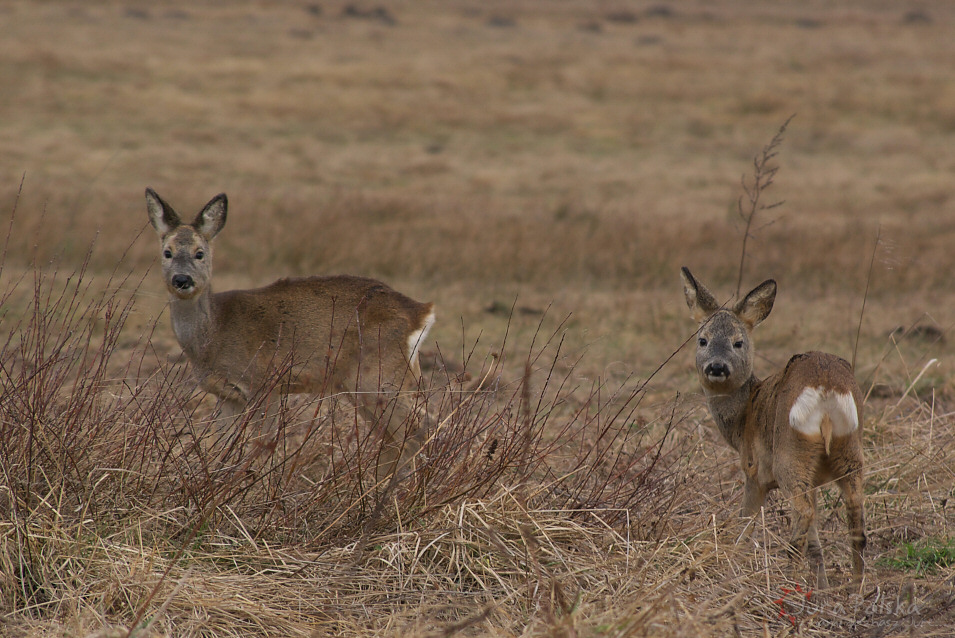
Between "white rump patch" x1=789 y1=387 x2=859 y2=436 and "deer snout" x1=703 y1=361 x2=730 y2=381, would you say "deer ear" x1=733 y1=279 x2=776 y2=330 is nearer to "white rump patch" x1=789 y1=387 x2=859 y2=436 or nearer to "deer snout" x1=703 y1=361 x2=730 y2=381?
"deer snout" x1=703 y1=361 x2=730 y2=381

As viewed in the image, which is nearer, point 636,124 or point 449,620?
point 449,620

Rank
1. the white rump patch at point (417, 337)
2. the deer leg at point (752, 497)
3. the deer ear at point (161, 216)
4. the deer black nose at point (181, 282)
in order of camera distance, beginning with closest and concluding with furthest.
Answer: the deer leg at point (752, 497) < the deer black nose at point (181, 282) < the white rump patch at point (417, 337) < the deer ear at point (161, 216)

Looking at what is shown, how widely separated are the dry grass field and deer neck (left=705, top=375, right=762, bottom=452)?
0.15m

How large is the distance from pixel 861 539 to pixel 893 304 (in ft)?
26.7

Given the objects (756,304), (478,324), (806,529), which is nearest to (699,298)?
(756,304)

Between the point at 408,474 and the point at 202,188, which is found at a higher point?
the point at 408,474

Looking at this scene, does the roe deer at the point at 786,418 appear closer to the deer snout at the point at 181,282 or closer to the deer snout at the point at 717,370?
the deer snout at the point at 717,370

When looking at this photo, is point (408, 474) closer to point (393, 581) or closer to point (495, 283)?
point (393, 581)

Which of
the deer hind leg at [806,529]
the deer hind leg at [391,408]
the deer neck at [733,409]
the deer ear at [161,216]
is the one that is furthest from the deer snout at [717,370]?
the deer ear at [161,216]

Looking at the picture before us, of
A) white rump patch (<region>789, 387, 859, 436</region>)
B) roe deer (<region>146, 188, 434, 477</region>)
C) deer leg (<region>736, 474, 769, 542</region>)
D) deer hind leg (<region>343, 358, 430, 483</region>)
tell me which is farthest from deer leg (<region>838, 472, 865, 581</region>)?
roe deer (<region>146, 188, 434, 477</region>)

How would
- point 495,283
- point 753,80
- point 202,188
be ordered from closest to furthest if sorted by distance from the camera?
point 495,283, point 202,188, point 753,80

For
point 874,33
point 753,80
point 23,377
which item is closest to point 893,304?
point 23,377

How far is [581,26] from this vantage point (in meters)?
58.1

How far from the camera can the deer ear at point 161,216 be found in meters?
6.89
